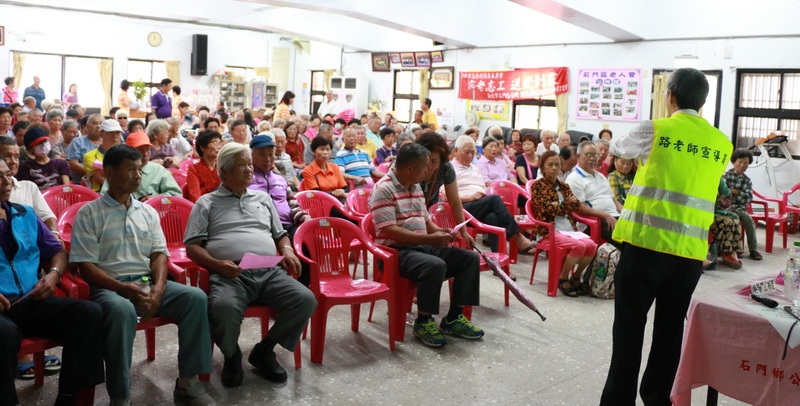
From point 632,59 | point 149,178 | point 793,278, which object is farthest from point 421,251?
point 632,59

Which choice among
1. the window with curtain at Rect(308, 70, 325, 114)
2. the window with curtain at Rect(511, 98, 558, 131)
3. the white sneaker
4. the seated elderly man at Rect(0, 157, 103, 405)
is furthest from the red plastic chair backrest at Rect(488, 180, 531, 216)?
the window with curtain at Rect(308, 70, 325, 114)

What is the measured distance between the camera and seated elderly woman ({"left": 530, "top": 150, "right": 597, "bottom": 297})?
4930mm

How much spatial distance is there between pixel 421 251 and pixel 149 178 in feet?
5.84

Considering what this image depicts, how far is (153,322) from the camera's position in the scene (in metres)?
3.00

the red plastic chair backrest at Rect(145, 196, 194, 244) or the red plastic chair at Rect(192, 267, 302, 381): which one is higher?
the red plastic chair backrest at Rect(145, 196, 194, 244)

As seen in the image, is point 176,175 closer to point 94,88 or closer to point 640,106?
point 640,106

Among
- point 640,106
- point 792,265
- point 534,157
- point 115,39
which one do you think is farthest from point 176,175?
point 115,39

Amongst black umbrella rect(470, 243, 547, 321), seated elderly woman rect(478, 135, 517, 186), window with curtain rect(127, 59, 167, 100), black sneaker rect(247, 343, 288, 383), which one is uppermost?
window with curtain rect(127, 59, 167, 100)

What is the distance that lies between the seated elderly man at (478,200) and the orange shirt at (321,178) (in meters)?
0.97

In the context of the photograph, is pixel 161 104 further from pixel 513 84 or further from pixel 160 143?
pixel 160 143

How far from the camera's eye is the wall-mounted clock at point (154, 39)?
1677cm

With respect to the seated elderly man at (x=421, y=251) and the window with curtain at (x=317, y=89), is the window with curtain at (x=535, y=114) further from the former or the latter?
the seated elderly man at (x=421, y=251)

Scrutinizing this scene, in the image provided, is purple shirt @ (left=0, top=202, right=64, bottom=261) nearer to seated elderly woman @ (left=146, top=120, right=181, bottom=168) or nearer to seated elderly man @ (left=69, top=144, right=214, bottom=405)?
seated elderly man @ (left=69, top=144, right=214, bottom=405)

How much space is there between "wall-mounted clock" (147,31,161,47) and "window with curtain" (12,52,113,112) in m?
1.00
